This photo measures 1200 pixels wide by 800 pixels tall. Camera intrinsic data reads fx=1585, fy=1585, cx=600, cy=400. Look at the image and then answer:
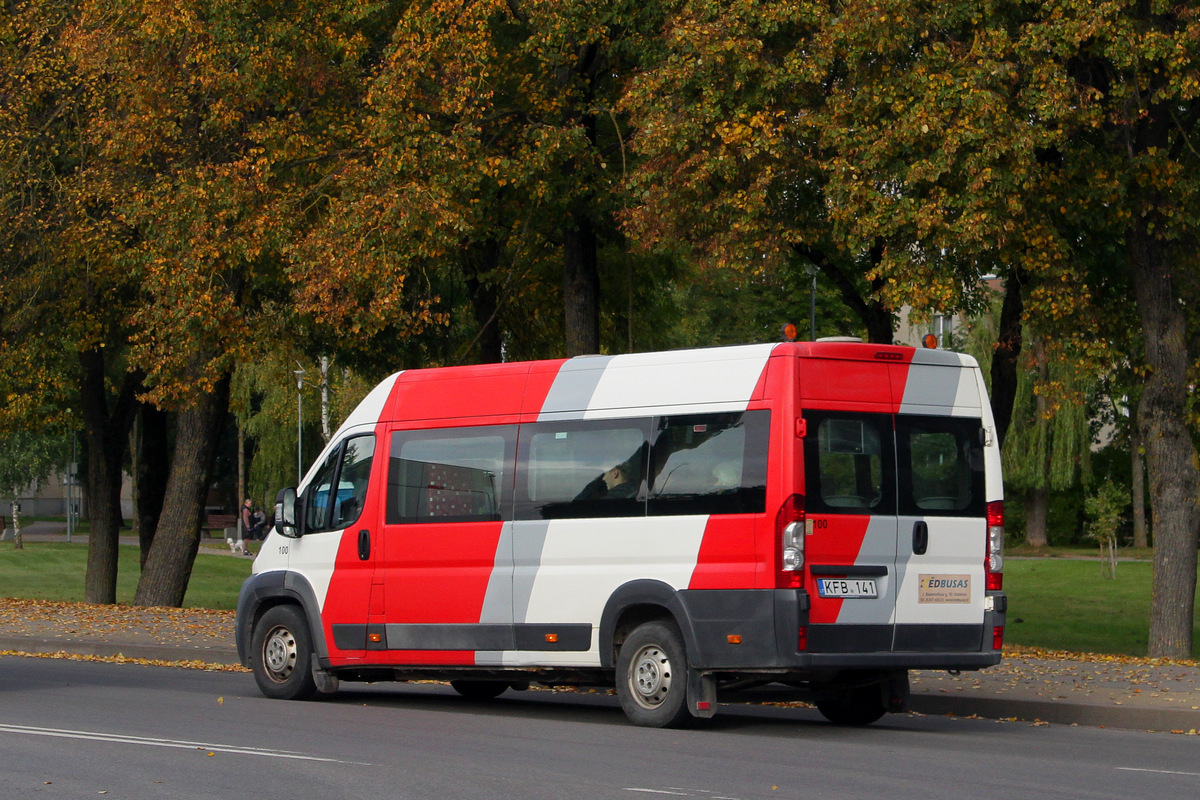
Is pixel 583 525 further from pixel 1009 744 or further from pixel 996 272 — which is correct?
pixel 996 272

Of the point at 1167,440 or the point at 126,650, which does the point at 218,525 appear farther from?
the point at 1167,440

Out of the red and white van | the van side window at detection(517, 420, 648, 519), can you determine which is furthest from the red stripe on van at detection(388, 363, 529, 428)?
the van side window at detection(517, 420, 648, 519)

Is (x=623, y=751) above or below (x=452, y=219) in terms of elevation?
below

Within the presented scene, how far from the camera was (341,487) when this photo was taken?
42.7 ft

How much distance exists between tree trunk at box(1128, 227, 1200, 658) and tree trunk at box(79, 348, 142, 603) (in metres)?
17.7

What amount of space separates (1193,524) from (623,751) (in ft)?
37.6

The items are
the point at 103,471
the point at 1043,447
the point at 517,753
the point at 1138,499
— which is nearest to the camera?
the point at 517,753

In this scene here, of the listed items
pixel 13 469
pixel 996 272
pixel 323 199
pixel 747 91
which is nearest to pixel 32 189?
pixel 323 199

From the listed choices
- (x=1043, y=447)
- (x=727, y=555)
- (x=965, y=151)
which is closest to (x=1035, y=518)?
(x=1043, y=447)

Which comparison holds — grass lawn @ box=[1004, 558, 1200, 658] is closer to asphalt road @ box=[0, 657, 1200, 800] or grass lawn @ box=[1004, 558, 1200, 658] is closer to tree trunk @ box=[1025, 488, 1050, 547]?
tree trunk @ box=[1025, 488, 1050, 547]

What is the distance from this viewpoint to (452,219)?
17.8 m

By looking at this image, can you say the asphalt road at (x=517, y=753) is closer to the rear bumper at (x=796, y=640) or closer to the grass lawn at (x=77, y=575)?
the rear bumper at (x=796, y=640)

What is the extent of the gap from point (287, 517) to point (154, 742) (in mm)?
3887

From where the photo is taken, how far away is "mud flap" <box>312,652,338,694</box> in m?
12.9
